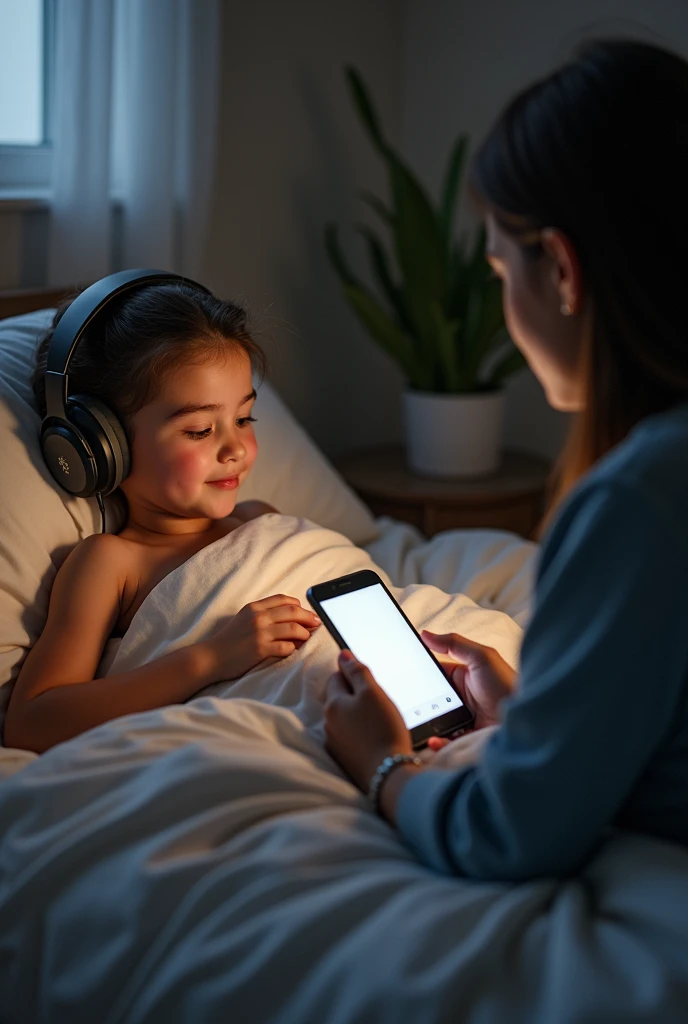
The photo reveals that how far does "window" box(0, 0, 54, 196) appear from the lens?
6.40ft

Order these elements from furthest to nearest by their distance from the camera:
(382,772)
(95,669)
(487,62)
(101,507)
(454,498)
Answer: (487,62) → (454,498) → (101,507) → (95,669) → (382,772)

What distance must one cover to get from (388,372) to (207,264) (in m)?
0.84

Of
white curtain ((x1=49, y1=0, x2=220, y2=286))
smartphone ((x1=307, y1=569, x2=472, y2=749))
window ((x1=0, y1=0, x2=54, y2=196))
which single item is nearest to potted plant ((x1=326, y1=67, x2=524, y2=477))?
white curtain ((x1=49, y1=0, x2=220, y2=286))

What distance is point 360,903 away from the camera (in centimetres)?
74

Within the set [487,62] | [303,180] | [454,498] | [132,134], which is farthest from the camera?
[487,62]

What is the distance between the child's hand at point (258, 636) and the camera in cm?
111

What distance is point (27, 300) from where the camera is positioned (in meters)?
1.74

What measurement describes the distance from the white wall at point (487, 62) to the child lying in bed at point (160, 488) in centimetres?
164

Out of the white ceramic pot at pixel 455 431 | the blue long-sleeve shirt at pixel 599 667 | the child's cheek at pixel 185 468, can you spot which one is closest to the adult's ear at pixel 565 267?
the blue long-sleeve shirt at pixel 599 667

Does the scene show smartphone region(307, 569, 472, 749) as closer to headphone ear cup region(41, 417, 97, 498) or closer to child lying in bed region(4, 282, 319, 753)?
child lying in bed region(4, 282, 319, 753)

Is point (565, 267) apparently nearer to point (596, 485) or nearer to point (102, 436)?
point (596, 485)

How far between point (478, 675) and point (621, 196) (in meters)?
0.52

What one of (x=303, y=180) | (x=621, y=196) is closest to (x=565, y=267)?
(x=621, y=196)

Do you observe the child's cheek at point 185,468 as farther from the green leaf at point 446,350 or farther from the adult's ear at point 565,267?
the green leaf at point 446,350
